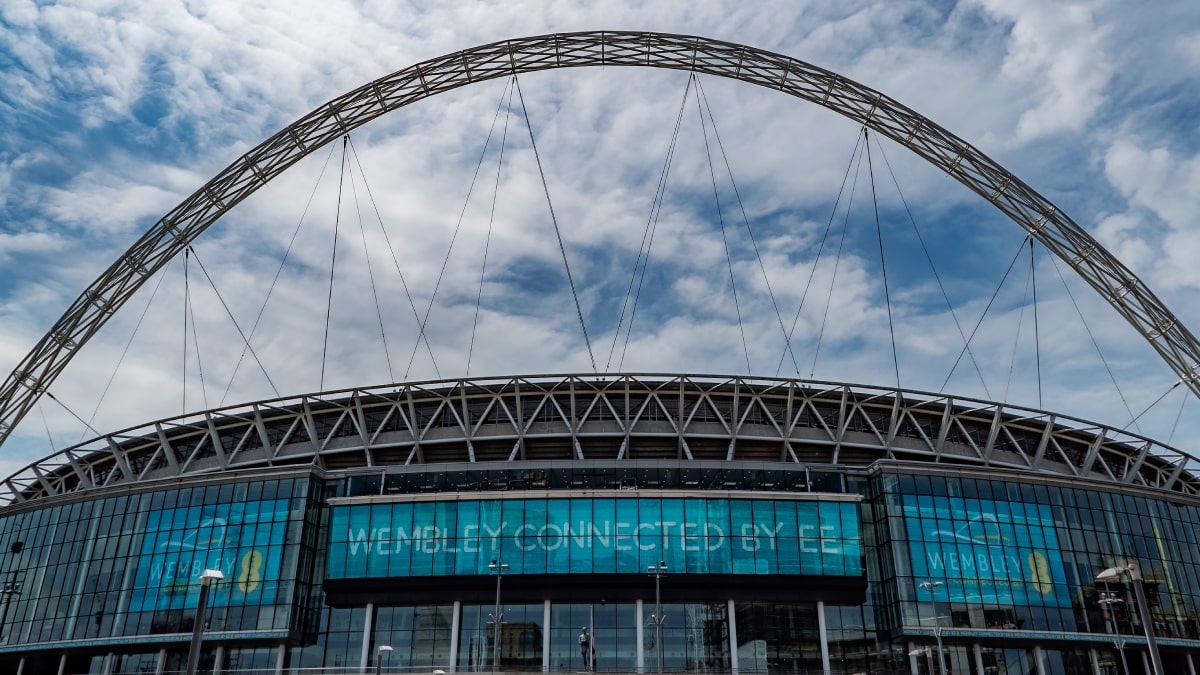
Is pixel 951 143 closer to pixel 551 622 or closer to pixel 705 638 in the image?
pixel 705 638

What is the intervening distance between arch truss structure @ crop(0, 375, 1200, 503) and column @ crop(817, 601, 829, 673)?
46.0ft

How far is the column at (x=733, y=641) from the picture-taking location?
181 ft

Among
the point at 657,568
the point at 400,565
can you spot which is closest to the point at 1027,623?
the point at 657,568

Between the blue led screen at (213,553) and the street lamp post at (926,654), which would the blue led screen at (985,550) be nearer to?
the street lamp post at (926,654)

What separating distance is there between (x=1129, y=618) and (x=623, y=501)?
3500cm

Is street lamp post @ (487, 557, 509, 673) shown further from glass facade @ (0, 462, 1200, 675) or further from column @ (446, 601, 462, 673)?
column @ (446, 601, 462, 673)

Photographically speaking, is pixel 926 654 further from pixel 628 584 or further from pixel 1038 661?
Result: pixel 628 584

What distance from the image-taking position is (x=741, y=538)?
191 ft

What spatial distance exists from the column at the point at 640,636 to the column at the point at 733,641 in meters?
5.66

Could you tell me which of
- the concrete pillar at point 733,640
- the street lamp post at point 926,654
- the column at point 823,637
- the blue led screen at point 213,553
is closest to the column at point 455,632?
the blue led screen at point 213,553

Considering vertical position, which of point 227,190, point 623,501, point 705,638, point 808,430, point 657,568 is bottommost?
point 705,638

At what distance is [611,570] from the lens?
5731 centimetres

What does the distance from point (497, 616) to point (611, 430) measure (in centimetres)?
2025

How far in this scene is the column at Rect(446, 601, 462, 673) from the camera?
55562 mm
